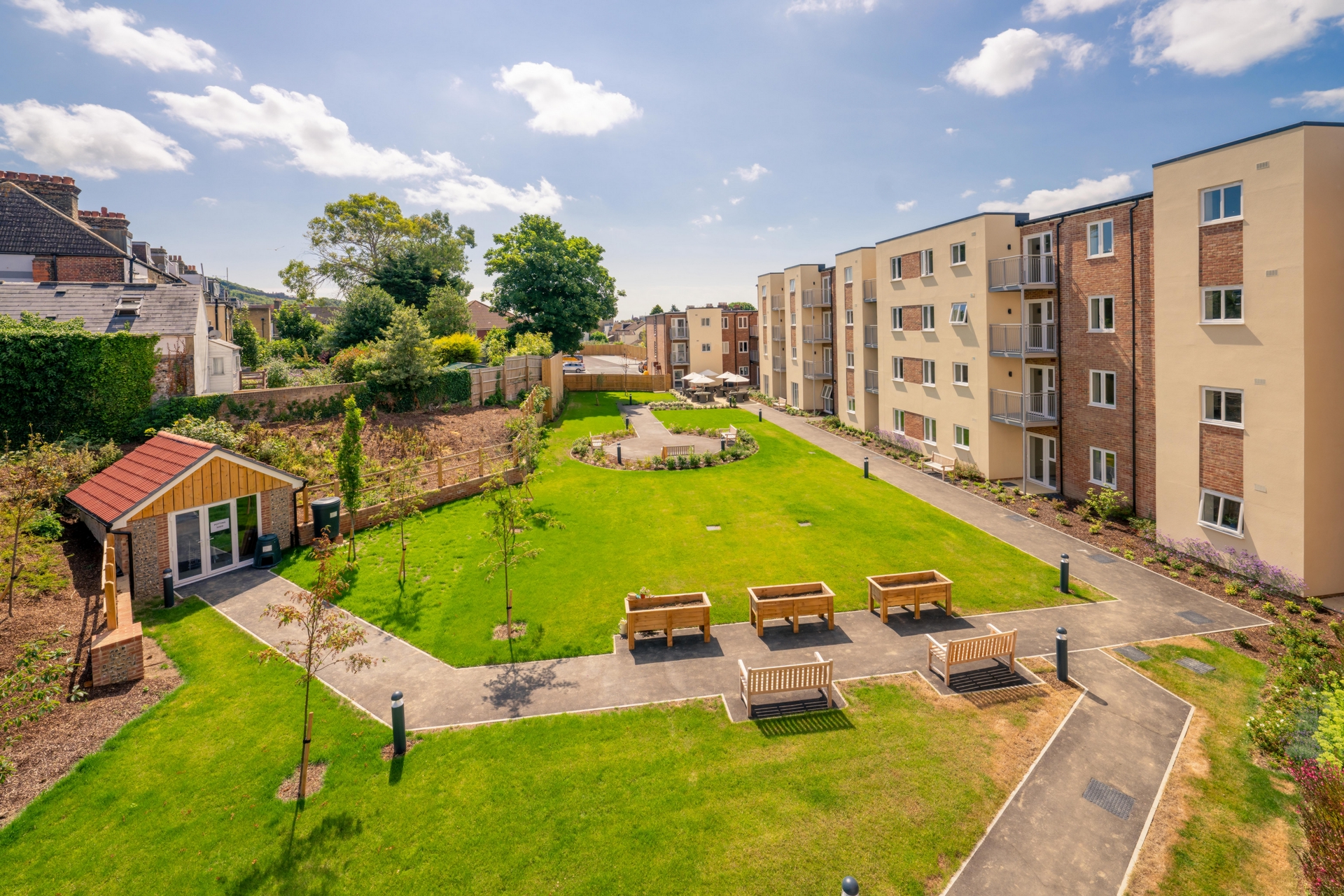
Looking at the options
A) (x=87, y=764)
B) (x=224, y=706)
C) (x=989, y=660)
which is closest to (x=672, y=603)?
(x=989, y=660)

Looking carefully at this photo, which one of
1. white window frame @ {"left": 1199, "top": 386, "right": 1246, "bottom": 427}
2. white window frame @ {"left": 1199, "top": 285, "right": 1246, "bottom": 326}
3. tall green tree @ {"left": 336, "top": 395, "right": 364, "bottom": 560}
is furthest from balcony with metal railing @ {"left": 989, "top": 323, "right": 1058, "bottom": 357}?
tall green tree @ {"left": 336, "top": 395, "right": 364, "bottom": 560}

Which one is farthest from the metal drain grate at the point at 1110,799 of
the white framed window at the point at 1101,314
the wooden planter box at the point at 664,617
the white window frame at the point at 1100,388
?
the white framed window at the point at 1101,314

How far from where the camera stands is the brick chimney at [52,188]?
37.9 meters

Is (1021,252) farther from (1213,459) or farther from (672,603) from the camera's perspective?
(672,603)

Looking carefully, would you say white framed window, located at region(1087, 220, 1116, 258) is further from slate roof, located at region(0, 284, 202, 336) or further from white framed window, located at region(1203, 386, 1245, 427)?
slate roof, located at region(0, 284, 202, 336)

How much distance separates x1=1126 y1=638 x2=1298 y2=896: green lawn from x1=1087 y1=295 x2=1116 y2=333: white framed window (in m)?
13.6

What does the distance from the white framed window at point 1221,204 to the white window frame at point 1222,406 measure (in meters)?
4.63

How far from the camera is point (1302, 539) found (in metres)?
15.0

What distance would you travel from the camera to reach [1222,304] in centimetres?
1669

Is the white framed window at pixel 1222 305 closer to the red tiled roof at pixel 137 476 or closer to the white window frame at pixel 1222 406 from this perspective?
the white window frame at pixel 1222 406

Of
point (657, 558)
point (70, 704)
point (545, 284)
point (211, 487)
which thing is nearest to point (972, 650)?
point (657, 558)

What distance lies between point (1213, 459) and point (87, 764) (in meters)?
26.1

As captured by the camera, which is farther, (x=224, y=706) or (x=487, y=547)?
(x=487, y=547)

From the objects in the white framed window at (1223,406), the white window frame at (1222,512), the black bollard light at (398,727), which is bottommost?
the black bollard light at (398,727)
